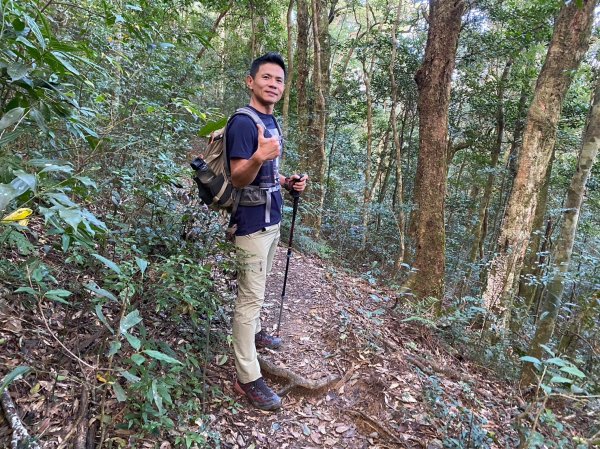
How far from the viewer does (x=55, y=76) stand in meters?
1.78

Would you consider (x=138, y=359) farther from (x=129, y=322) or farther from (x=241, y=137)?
(x=241, y=137)

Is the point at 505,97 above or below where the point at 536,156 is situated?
above

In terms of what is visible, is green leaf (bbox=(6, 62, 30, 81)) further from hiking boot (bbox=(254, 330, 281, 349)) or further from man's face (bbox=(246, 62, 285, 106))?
hiking boot (bbox=(254, 330, 281, 349))

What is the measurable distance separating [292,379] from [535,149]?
16.6 feet

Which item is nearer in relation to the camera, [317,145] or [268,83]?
[268,83]

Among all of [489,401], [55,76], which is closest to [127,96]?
[55,76]

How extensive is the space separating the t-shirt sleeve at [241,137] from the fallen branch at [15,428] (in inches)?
72.2

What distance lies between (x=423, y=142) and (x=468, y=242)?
Answer: 938 cm

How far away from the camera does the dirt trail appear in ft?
9.22

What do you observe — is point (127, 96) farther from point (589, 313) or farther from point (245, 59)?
point (245, 59)

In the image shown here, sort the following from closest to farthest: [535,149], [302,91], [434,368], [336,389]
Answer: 1. [336,389]
2. [434,368]
3. [535,149]
4. [302,91]

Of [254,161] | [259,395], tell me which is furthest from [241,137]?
[259,395]

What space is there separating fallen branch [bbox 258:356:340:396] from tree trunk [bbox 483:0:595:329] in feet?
11.3

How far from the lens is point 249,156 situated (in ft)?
8.55
